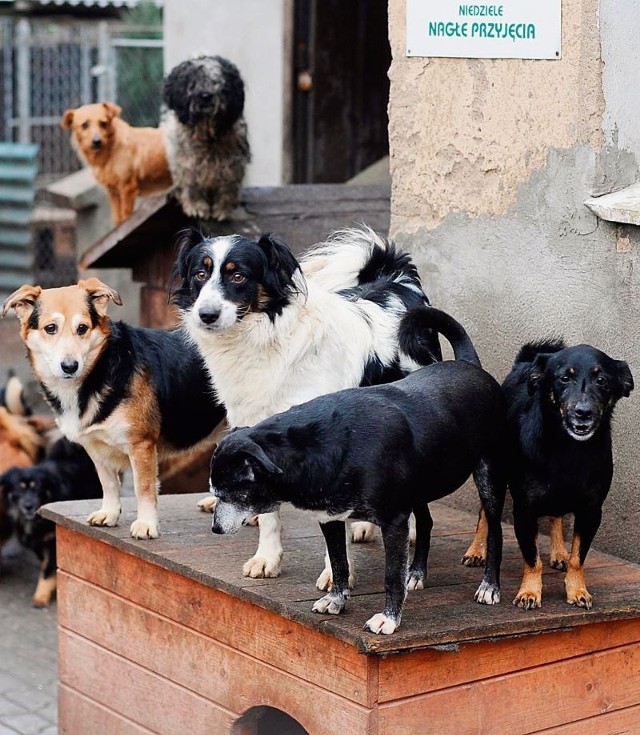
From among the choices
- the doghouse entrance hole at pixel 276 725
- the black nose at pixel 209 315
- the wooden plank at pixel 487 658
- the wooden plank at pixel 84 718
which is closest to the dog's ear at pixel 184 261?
the black nose at pixel 209 315

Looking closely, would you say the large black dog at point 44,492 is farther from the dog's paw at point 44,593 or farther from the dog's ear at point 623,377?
the dog's ear at point 623,377

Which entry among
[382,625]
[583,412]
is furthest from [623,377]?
[382,625]

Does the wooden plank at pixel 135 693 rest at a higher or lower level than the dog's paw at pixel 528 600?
lower

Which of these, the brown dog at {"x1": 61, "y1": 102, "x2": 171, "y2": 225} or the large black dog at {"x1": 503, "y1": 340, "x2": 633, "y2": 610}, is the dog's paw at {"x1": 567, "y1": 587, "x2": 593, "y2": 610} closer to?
the large black dog at {"x1": 503, "y1": 340, "x2": 633, "y2": 610}

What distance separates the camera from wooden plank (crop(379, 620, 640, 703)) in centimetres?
354

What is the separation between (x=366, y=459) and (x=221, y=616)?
1089 mm

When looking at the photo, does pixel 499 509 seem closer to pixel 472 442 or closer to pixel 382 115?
pixel 472 442

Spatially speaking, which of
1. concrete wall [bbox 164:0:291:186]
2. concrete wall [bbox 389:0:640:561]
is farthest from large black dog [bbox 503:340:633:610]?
concrete wall [bbox 164:0:291:186]

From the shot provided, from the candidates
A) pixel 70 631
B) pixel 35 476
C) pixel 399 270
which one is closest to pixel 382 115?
pixel 35 476

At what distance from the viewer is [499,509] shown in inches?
151

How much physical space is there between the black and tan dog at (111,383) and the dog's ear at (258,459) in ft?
3.90

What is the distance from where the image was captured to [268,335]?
4027 millimetres

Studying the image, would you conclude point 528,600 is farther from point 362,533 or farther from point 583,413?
point 362,533

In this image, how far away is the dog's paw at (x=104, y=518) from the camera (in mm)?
4633
